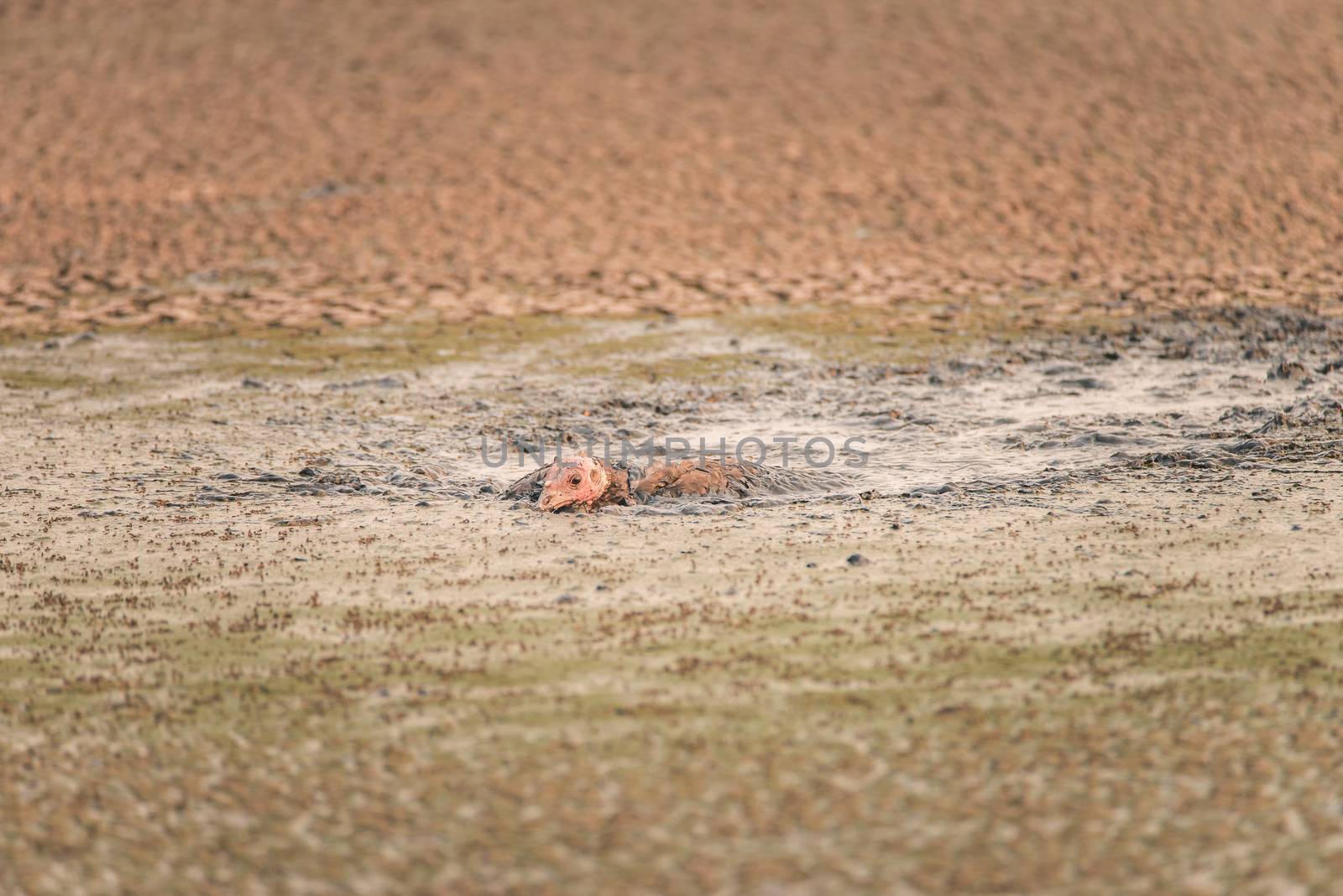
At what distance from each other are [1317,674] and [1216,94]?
21.2 ft

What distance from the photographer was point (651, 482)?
12.5 feet

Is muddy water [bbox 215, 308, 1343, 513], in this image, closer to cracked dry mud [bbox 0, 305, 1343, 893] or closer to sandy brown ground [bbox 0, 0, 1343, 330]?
cracked dry mud [bbox 0, 305, 1343, 893]

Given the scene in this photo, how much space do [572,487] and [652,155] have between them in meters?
4.50

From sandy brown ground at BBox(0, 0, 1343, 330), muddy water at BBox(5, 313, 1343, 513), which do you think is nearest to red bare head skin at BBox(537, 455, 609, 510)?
muddy water at BBox(5, 313, 1343, 513)

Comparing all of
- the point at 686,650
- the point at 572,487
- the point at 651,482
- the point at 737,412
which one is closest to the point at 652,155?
the point at 737,412

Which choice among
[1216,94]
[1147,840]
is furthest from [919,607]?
[1216,94]

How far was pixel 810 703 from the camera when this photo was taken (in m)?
2.56

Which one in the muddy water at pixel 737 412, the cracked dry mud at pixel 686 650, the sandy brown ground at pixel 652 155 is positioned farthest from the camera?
the sandy brown ground at pixel 652 155

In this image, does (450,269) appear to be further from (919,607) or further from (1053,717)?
(1053,717)

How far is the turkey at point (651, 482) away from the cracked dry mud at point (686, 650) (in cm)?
7

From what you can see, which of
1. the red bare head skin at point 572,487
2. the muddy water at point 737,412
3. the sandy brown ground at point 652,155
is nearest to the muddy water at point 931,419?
the muddy water at point 737,412

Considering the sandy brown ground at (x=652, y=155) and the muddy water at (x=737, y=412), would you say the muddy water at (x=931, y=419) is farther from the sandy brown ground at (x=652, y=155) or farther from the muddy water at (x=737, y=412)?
the sandy brown ground at (x=652, y=155)

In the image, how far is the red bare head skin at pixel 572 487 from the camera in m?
3.70

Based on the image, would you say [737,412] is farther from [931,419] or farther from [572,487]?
[572,487]
